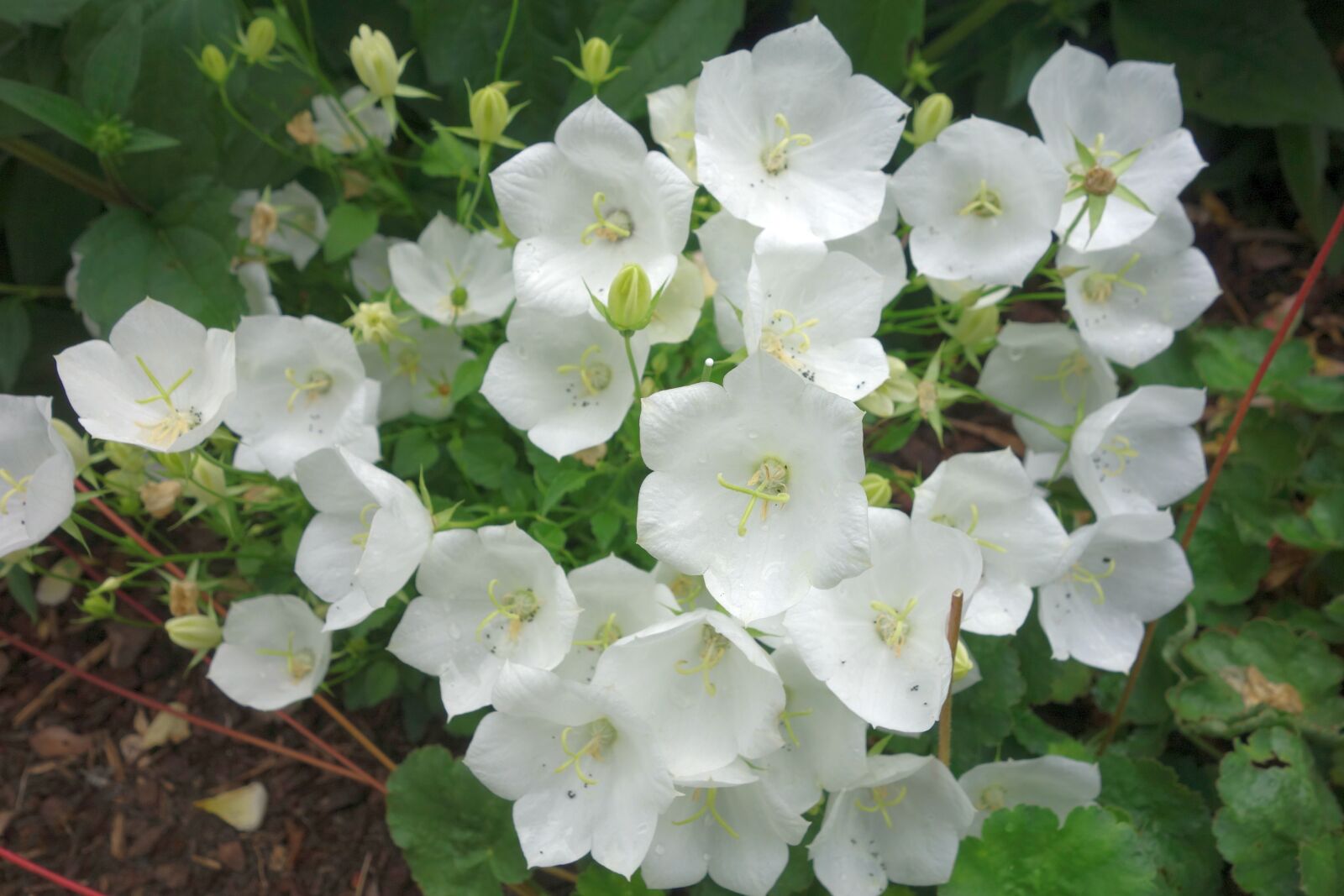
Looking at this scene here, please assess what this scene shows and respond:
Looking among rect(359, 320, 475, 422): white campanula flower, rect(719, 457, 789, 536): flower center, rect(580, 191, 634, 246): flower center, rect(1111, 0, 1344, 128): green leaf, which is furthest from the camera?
rect(1111, 0, 1344, 128): green leaf

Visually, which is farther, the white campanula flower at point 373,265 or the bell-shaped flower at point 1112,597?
the white campanula flower at point 373,265

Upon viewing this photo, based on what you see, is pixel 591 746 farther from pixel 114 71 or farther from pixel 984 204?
pixel 114 71

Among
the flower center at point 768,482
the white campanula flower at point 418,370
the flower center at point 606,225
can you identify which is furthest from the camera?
the white campanula flower at point 418,370

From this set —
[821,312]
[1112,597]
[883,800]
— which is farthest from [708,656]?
[1112,597]

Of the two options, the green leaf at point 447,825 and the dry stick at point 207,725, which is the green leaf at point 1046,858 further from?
the dry stick at point 207,725

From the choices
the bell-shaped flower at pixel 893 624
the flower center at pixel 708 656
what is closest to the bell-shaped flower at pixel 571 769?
the flower center at pixel 708 656

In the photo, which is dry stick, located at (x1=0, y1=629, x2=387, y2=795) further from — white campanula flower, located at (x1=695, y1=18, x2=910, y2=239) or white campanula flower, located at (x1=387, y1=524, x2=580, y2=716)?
white campanula flower, located at (x1=695, y1=18, x2=910, y2=239)

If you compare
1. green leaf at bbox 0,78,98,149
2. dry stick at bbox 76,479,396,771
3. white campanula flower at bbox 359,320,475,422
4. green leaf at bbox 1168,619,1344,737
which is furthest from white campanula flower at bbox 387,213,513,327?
green leaf at bbox 1168,619,1344,737
